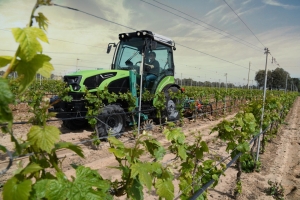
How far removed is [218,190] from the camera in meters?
3.80

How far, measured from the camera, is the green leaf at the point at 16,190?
0.73 metres

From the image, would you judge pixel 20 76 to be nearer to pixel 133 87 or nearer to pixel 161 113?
pixel 133 87

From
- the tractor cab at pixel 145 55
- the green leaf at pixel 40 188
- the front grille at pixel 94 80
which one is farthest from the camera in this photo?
the tractor cab at pixel 145 55

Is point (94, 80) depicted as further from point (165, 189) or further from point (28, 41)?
point (28, 41)

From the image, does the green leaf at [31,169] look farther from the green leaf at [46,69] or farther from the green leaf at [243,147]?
the green leaf at [243,147]

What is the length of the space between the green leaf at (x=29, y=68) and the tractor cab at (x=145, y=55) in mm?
5600

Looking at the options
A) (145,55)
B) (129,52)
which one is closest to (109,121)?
(145,55)

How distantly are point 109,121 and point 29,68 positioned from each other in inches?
201

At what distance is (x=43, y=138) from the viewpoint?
2.64 feet

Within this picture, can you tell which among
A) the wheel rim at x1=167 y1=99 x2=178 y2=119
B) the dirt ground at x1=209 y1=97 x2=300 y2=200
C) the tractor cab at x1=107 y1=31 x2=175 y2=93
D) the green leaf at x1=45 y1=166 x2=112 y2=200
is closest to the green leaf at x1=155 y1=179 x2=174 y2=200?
the green leaf at x1=45 y1=166 x2=112 y2=200

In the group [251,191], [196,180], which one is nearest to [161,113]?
[251,191]

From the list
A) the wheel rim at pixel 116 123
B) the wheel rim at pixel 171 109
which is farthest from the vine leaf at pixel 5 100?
the wheel rim at pixel 171 109

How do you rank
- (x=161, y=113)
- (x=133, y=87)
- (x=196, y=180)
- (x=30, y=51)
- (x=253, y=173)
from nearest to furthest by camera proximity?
(x=30, y=51) < (x=196, y=180) < (x=253, y=173) < (x=133, y=87) < (x=161, y=113)

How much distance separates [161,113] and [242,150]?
4.31 m
